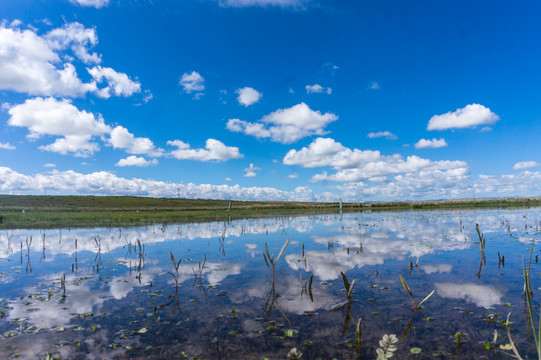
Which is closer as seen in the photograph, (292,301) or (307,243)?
(292,301)

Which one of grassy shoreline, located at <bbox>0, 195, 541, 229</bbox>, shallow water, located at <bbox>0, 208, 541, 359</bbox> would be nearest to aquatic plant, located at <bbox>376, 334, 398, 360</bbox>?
shallow water, located at <bbox>0, 208, 541, 359</bbox>

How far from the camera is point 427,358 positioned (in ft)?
19.6

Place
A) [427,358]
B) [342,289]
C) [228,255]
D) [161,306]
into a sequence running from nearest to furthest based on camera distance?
[427,358] < [161,306] < [342,289] < [228,255]

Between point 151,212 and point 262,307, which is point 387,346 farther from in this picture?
point 151,212

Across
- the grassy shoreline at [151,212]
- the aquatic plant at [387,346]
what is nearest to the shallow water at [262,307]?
the aquatic plant at [387,346]

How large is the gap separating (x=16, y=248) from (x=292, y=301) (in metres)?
22.8

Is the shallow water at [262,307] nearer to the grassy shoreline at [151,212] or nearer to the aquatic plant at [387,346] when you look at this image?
the aquatic plant at [387,346]

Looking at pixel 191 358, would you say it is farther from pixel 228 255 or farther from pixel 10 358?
pixel 228 255

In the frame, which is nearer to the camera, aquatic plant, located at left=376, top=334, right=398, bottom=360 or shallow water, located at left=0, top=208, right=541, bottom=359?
aquatic plant, located at left=376, top=334, right=398, bottom=360

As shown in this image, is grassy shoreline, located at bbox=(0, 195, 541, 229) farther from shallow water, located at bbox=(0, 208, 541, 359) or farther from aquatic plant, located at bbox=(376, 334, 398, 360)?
aquatic plant, located at bbox=(376, 334, 398, 360)

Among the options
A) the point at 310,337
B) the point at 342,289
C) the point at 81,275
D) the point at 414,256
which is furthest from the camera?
the point at 414,256

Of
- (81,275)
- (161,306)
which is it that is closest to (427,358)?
(161,306)

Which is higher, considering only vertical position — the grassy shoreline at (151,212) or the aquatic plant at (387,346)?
the aquatic plant at (387,346)

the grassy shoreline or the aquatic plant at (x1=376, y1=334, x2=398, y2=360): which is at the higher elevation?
the aquatic plant at (x1=376, y1=334, x2=398, y2=360)
